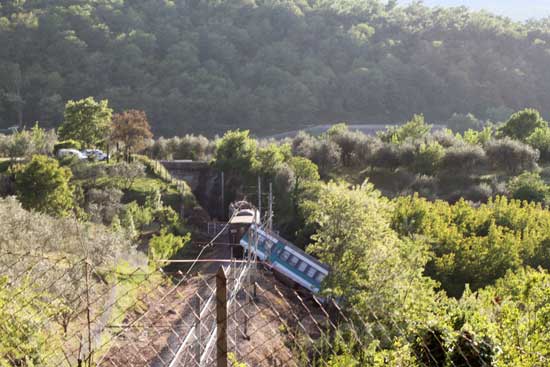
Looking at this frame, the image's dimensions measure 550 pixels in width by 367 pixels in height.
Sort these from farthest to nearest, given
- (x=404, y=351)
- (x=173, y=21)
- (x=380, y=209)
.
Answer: (x=173, y=21), (x=380, y=209), (x=404, y=351)

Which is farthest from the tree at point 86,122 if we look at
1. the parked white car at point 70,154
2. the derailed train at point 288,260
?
the derailed train at point 288,260

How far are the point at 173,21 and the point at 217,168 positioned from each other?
52172 mm

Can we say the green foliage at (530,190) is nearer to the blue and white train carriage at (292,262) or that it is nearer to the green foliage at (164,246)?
the blue and white train carriage at (292,262)

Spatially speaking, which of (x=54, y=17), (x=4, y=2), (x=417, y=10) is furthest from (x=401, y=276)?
(x=417, y=10)

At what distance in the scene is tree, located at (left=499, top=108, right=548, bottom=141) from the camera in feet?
119

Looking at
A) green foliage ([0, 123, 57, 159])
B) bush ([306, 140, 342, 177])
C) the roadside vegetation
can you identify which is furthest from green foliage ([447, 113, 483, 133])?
green foliage ([0, 123, 57, 159])

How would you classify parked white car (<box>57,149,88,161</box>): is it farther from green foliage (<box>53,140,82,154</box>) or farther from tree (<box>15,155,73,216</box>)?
tree (<box>15,155,73,216</box>)

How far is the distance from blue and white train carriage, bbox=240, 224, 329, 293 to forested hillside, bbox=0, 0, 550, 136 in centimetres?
4696

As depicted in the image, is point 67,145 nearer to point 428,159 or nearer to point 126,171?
point 126,171

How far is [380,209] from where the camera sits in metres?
18.2

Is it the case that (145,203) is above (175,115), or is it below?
above

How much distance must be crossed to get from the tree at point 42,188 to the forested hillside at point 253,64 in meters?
43.2

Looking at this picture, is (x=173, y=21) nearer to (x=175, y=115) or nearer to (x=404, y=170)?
(x=175, y=115)

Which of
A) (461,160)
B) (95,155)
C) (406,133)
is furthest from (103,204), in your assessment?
(406,133)
